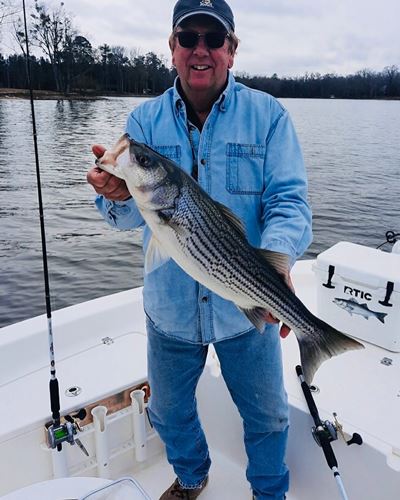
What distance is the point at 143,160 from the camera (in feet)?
7.36

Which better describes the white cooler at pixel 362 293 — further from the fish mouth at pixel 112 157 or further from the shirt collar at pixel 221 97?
the fish mouth at pixel 112 157

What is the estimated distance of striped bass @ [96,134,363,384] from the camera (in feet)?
7.40

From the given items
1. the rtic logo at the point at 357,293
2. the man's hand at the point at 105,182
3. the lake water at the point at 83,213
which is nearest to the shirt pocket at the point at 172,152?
the man's hand at the point at 105,182

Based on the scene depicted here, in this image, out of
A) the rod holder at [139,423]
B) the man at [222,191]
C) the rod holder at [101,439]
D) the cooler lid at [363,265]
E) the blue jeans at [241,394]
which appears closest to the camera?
the man at [222,191]

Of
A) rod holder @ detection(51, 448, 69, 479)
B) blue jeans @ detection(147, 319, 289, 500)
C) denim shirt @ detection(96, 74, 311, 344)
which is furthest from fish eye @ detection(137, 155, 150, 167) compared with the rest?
rod holder @ detection(51, 448, 69, 479)

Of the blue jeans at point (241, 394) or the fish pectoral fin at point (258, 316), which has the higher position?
the fish pectoral fin at point (258, 316)

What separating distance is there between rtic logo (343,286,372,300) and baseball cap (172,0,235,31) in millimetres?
2340

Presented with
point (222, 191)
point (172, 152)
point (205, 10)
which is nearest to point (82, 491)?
point (222, 191)

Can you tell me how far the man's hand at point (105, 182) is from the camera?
2.26 m

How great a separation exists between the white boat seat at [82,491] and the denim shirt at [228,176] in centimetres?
84

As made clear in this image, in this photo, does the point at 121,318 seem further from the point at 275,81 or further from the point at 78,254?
the point at 275,81

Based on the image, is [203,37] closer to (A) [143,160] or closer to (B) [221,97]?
(B) [221,97]

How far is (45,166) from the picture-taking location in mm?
21250

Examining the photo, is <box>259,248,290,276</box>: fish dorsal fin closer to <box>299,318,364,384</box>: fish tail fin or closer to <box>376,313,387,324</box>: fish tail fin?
<box>299,318,364,384</box>: fish tail fin
